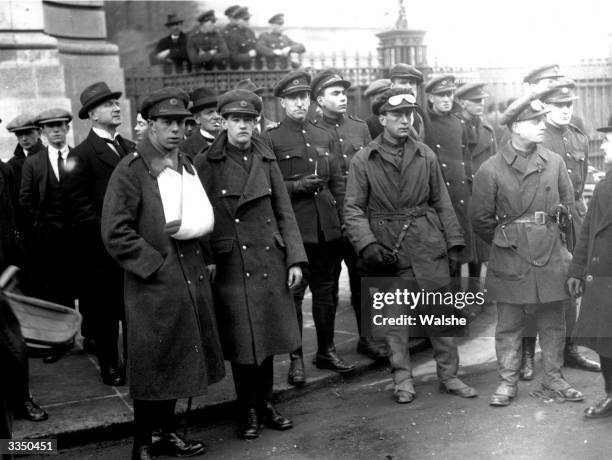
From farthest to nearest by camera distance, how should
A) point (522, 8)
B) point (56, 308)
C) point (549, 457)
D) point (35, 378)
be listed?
point (522, 8) → point (35, 378) → point (549, 457) → point (56, 308)

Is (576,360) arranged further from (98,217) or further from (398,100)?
(98,217)

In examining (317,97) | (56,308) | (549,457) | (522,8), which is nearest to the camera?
(56,308)

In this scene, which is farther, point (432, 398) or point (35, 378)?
point (35, 378)

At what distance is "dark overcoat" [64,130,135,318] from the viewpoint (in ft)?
22.0

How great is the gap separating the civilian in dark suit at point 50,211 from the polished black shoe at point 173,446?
1905 millimetres

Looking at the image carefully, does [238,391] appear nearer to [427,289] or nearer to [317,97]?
[427,289]

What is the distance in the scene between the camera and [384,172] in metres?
6.76

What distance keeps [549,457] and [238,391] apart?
6.51 ft

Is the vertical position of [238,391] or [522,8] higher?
[522,8]

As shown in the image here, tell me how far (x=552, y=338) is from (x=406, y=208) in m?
1.35

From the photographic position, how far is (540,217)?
651 centimetres

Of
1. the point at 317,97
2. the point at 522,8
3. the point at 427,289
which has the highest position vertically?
the point at 522,8

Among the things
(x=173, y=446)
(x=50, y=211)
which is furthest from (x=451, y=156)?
(x=173, y=446)

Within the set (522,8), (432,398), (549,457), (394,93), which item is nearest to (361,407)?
(432,398)
